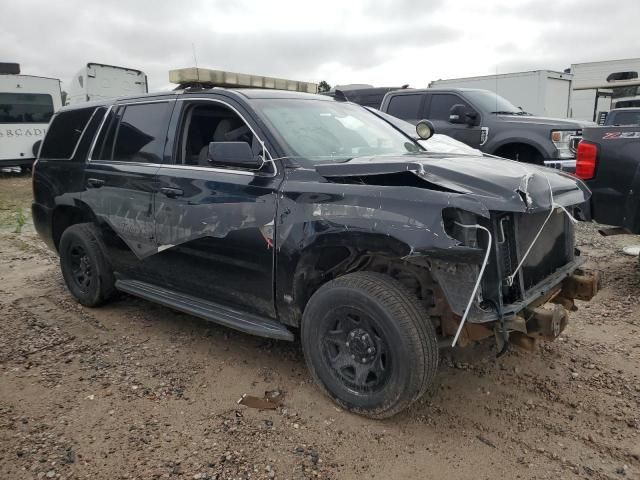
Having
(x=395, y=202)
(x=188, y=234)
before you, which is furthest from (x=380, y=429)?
(x=188, y=234)

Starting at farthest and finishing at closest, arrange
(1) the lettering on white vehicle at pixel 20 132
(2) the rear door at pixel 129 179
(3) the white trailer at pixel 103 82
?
(3) the white trailer at pixel 103 82 → (1) the lettering on white vehicle at pixel 20 132 → (2) the rear door at pixel 129 179

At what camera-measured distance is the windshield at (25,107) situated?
51.6ft

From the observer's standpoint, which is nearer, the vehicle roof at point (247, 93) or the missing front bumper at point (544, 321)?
the missing front bumper at point (544, 321)

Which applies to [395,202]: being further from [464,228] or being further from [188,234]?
[188,234]

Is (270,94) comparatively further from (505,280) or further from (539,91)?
(539,91)

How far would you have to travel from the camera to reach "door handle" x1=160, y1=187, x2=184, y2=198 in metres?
3.66

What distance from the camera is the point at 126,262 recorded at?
14.2ft

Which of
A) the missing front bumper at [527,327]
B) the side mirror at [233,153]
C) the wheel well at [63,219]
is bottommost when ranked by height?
the missing front bumper at [527,327]

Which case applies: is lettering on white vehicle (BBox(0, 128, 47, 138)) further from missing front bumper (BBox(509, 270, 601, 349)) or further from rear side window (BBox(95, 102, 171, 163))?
missing front bumper (BBox(509, 270, 601, 349))

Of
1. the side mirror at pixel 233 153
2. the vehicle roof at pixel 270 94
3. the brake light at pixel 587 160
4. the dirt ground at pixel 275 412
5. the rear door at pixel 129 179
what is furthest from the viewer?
the brake light at pixel 587 160

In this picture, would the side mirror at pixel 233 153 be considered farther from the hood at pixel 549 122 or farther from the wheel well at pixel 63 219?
the hood at pixel 549 122

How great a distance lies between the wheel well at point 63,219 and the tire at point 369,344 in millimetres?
2872

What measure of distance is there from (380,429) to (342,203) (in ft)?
4.18

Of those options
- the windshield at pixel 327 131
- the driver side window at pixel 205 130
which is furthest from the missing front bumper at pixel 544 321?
the driver side window at pixel 205 130
